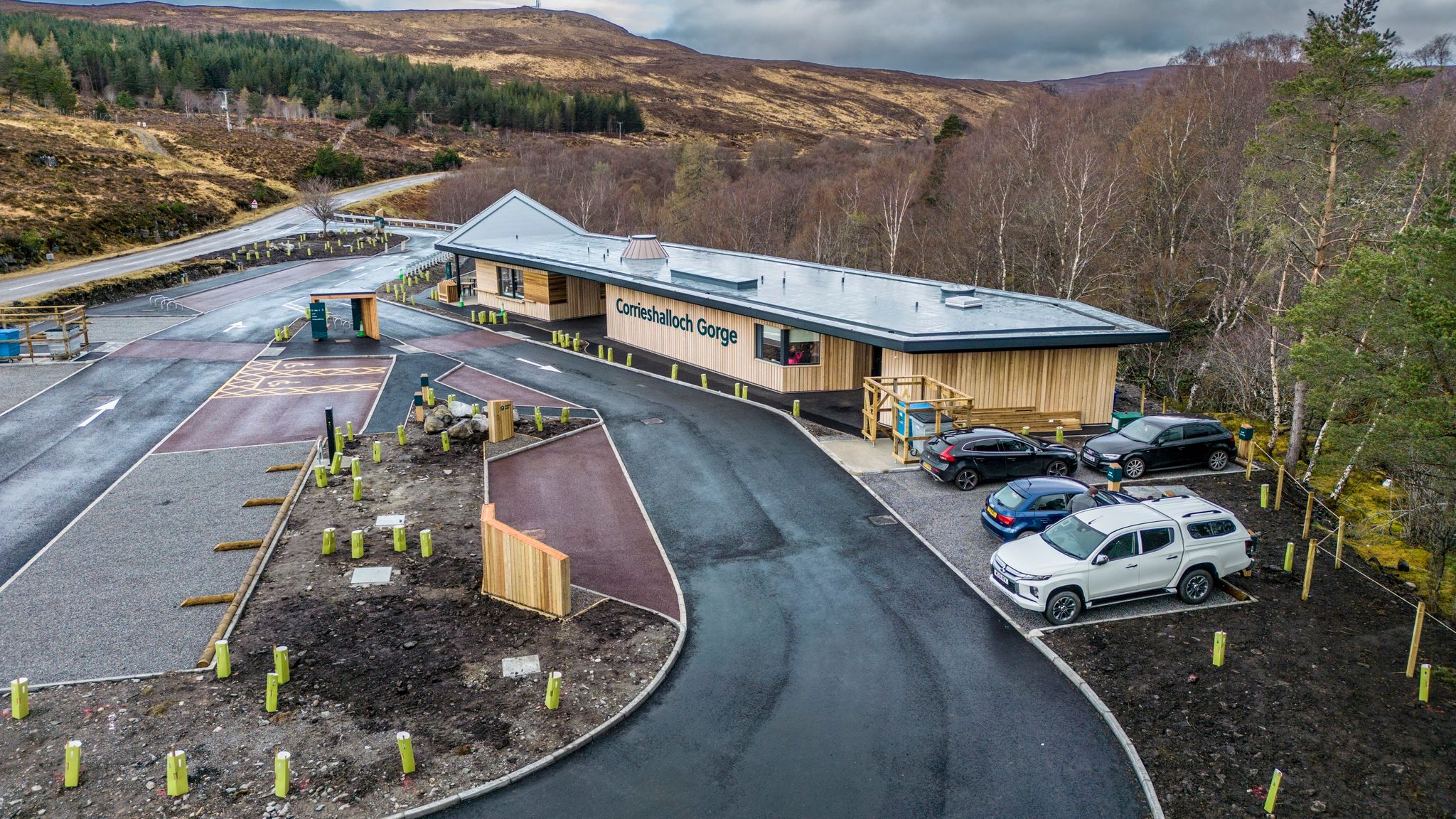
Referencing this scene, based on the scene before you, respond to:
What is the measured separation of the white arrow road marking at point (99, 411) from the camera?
2877 cm

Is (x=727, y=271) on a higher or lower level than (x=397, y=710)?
higher

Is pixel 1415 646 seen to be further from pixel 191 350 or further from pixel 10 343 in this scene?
pixel 10 343

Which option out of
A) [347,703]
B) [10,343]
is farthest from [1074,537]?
[10,343]

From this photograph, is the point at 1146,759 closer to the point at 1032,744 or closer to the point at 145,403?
the point at 1032,744

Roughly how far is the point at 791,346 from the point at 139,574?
70.2 ft

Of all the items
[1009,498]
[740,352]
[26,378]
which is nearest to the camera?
[1009,498]

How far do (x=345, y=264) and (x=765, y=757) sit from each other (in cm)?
6277

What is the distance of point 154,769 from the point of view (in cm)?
1235

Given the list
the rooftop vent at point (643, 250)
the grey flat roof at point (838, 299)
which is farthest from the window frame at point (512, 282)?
the rooftop vent at point (643, 250)

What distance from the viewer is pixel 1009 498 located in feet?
67.2

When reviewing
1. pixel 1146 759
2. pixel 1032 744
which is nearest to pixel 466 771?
pixel 1032 744

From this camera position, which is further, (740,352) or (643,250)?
(643,250)

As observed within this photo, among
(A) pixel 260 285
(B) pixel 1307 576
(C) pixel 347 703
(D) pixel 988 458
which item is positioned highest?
(A) pixel 260 285

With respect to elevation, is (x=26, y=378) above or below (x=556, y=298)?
below
